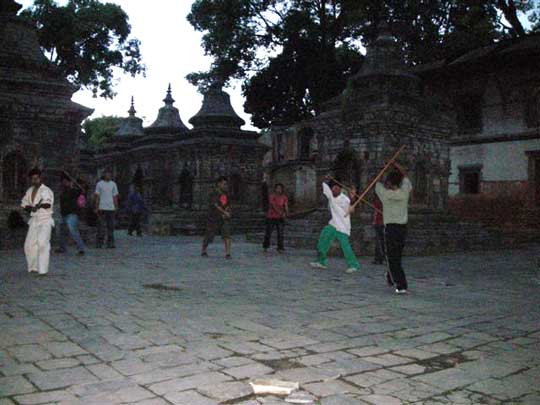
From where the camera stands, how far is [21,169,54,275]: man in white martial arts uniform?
876 centimetres

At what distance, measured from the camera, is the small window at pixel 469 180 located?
84.6 feet

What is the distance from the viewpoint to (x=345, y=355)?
14.3 ft

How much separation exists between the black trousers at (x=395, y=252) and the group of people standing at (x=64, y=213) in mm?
5422

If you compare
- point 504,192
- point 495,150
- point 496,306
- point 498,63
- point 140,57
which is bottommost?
point 496,306

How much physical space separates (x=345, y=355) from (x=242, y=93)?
35.4 m

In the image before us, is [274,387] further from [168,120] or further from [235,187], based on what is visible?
[168,120]

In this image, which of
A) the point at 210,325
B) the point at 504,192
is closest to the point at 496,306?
Answer: the point at 210,325

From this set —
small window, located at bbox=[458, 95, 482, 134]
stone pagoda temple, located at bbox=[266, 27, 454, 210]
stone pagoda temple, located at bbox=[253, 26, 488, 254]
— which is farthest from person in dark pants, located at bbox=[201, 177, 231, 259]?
small window, located at bbox=[458, 95, 482, 134]

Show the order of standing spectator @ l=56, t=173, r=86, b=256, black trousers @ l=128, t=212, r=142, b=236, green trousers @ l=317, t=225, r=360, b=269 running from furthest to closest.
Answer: black trousers @ l=128, t=212, r=142, b=236 → standing spectator @ l=56, t=173, r=86, b=256 → green trousers @ l=317, t=225, r=360, b=269

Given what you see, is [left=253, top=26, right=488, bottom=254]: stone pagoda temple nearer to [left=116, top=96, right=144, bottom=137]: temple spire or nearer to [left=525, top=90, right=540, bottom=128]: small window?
[left=525, top=90, right=540, bottom=128]: small window

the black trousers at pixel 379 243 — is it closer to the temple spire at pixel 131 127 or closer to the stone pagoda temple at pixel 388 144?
the stone pagoda temple at pixel 388 144

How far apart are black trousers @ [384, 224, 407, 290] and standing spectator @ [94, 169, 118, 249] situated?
8275 mm

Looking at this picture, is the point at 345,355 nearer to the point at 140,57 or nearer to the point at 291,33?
the point at 291,33

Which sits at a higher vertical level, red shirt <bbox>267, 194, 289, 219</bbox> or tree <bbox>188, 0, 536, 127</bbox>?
tree <bbox>188, 0, 536, 127</bbox>
